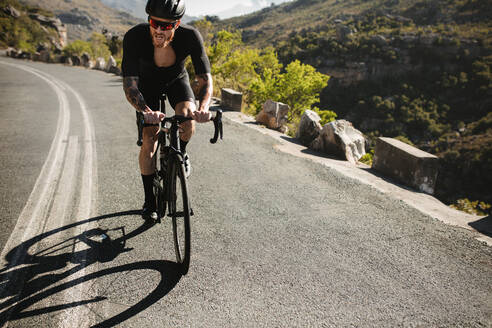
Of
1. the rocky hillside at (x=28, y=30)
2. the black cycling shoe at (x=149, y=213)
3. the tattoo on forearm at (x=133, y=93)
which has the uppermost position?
the rocky hillside at (x=28, y=30)

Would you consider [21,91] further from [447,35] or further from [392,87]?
[447,35]

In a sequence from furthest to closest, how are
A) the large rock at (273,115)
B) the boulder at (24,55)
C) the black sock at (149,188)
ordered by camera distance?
1. the boulder at (24,55)
2. the large rock at (273,115)
3. the black sock at (149,188)

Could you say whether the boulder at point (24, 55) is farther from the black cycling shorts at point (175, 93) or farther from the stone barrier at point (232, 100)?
the black cycling shorts at point (175, 93)

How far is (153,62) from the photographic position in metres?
2.66

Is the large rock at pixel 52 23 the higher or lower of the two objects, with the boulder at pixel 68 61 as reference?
higher

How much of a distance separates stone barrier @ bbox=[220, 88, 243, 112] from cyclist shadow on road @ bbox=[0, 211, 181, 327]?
7.17 m

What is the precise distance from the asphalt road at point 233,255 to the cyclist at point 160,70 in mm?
795

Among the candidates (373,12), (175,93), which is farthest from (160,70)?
(373,12)

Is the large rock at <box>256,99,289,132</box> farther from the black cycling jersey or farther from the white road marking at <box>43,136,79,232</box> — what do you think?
the black cycling jersey

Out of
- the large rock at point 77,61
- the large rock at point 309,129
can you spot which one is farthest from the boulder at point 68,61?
the large rock at point 309,129

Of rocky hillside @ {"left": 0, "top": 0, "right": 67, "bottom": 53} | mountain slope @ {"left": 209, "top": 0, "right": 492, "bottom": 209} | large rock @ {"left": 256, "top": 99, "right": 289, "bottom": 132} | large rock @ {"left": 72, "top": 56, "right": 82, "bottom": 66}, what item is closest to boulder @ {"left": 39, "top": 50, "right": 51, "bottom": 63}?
large rock @ {"left": 72, "top": 56, "right": 82, "bottom": 66}

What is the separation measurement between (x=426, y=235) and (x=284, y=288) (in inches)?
79.7

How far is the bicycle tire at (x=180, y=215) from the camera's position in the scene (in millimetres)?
2174

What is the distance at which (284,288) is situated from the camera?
7.70ft
